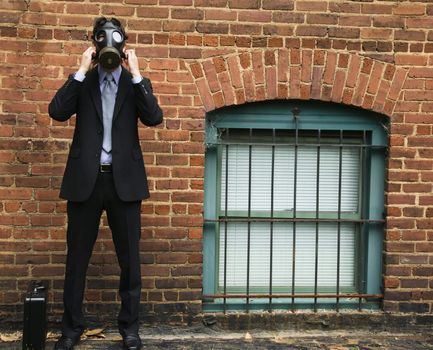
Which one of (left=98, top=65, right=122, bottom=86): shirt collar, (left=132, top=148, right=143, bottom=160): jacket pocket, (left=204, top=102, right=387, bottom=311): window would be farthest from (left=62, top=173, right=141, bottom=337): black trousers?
(left=204, top=102, right=387, bottom=311): window

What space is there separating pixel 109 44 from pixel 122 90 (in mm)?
355

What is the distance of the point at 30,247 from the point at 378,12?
10.0 ft

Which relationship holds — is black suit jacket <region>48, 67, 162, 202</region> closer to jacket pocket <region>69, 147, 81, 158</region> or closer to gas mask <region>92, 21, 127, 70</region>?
jacket pocket <region>69, 147, 81, 158</region>

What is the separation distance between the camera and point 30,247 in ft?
14.8

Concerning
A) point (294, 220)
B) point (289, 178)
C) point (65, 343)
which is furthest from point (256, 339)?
point (65, 343)

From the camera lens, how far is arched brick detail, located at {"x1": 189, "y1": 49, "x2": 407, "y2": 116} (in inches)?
179

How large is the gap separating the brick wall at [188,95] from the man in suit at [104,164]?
557 millimetres

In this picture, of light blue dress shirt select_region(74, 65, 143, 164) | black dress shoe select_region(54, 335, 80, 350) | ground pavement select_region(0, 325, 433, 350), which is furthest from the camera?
ground pavement select_region(0, 325, 433, 350)

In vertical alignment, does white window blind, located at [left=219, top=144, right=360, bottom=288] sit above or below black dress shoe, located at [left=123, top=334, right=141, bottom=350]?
above

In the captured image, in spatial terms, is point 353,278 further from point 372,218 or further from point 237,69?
point 237,69

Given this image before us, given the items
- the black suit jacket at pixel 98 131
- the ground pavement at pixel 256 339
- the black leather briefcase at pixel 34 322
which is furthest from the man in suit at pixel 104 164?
the ground pavement at pixel 256 339

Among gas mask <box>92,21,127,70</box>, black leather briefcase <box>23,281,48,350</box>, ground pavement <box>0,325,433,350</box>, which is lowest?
ground pavement <box>0,325,433,350</box>

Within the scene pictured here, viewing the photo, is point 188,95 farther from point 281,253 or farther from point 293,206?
point 281,253

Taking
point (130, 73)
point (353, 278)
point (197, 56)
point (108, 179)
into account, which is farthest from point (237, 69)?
point (353, 278)
